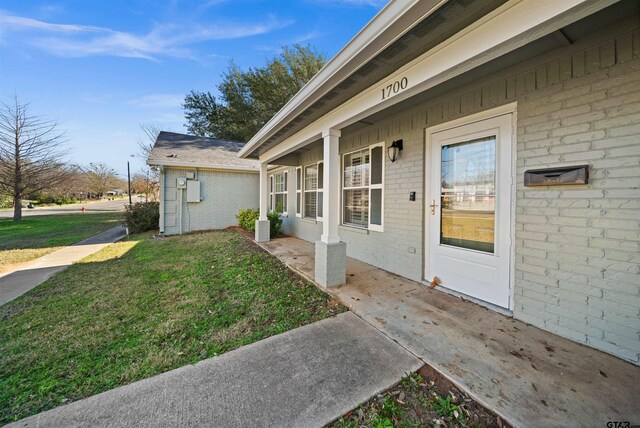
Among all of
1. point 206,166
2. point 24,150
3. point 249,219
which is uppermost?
point 24,150

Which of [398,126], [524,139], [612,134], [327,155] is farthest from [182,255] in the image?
[612,134]

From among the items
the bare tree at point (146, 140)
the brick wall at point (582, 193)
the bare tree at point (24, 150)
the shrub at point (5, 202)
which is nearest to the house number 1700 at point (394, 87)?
the brick wall at point (582, 193)

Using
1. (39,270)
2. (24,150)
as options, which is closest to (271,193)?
(39,270)

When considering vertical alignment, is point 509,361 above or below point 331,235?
below

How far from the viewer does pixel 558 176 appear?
230cm

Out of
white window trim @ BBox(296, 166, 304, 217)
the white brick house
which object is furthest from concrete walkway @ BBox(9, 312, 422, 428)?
white window trim @ BBox(296, 166, 304, 217)

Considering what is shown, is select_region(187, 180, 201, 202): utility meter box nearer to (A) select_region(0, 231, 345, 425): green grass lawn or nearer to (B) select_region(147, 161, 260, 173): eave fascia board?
(B) select_region(147, 161, 260, 173): eave fascia board

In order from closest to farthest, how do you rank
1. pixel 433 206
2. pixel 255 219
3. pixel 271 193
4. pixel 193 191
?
pixel 433 206
pixel 255 219
pixel 193 191
pixel 271 193

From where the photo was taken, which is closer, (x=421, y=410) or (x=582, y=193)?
(x=421, y=410)

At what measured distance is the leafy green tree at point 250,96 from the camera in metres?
15.6

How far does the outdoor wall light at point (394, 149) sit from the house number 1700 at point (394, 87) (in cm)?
145

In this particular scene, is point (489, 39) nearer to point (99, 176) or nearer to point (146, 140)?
point (146, 140)

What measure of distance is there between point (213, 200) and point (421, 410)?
9.58 m

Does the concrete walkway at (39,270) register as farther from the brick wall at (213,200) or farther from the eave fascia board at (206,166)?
the eave fascia board at (206,166)
